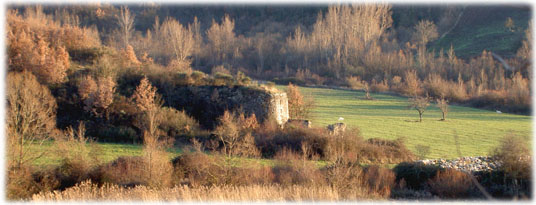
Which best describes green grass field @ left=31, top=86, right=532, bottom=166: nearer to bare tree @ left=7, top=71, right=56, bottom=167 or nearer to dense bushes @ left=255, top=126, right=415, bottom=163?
bare tree @ left=7, top=71, right=56, bottom=167

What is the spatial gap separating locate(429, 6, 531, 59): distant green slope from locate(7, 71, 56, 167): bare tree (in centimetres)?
5422

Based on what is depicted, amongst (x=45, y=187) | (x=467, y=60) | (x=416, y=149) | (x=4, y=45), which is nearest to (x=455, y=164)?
(x=416, y=149)

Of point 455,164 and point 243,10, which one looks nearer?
point 455,164

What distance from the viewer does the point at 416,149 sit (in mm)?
25172

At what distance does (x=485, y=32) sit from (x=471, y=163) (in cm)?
5722

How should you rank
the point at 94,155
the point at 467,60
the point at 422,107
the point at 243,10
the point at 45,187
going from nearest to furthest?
the point at 45,187, the point at 94,155, the point at 422,107, the point at 467,60, the point at 243,10

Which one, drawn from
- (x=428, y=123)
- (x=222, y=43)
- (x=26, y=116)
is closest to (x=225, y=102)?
(x=26, y=116)

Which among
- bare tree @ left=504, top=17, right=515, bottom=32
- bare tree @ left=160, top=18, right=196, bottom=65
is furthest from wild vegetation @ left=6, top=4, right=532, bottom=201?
bare tree @ left=160, top=18, right=196, bottom=65

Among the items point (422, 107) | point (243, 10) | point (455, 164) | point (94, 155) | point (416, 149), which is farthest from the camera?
point (243, 10)

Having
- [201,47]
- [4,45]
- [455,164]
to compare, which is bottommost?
[455,164]

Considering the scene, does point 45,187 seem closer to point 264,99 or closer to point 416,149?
point 264,99

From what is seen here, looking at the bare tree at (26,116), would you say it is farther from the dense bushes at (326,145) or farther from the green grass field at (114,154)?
the dense bushes at (326,145)

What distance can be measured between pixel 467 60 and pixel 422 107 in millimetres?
29775

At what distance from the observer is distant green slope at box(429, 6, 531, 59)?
62.7 meters
